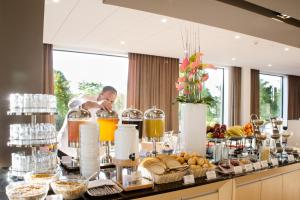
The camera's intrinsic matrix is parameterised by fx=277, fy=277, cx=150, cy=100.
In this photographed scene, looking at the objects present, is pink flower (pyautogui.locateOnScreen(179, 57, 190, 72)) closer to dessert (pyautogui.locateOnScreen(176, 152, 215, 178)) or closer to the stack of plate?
dessert (pyautogui.locateOnScreen(176, 152, 215, 178))

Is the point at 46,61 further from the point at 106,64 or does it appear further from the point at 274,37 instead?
the point at 274,37

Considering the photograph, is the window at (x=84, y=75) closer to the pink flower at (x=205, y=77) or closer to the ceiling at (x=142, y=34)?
the ceiling at (x=142, y=34)

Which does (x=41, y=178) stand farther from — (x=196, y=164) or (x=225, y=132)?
(x=225, y=132)

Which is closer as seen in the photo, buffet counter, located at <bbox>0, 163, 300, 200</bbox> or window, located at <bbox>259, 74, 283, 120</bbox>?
buffet counter, located at <bbox>0, 163, 300, 200</bbox>

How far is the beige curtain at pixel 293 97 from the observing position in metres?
9.53

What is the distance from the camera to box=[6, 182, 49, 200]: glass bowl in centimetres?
109

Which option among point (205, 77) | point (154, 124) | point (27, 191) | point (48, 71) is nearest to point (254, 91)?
point (48, 71)

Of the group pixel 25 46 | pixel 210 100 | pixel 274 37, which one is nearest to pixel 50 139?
pixel 25 46

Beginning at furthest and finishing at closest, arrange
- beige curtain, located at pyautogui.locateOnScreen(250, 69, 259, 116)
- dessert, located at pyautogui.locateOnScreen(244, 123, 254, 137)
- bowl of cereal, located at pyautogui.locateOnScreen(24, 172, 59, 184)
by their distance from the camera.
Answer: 1. beige curtain, located at pyautogui.locateOnScreen(250, 69, 259, 116)
2. dessert, located at pyautogui.locateOnScreen(244, 123, 254, 137)
3. bowl of cereal, located at pyautogui.locateOnScreen(24, 172, 59, 184)

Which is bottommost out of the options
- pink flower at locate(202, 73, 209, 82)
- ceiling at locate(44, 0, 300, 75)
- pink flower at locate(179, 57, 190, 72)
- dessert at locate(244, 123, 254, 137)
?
dessert at locate(244, 123, 254, 137)

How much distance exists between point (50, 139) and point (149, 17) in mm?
2415

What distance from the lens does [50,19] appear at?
142 inches

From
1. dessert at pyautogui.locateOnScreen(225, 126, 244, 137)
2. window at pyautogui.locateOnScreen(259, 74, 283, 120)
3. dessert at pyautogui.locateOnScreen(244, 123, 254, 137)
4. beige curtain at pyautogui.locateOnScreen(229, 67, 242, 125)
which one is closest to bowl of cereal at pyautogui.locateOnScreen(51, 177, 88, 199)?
dessert at pyautogui.locateOnScreen(225, 126, 244, 137)

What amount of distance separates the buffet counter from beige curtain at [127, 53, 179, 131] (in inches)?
159
